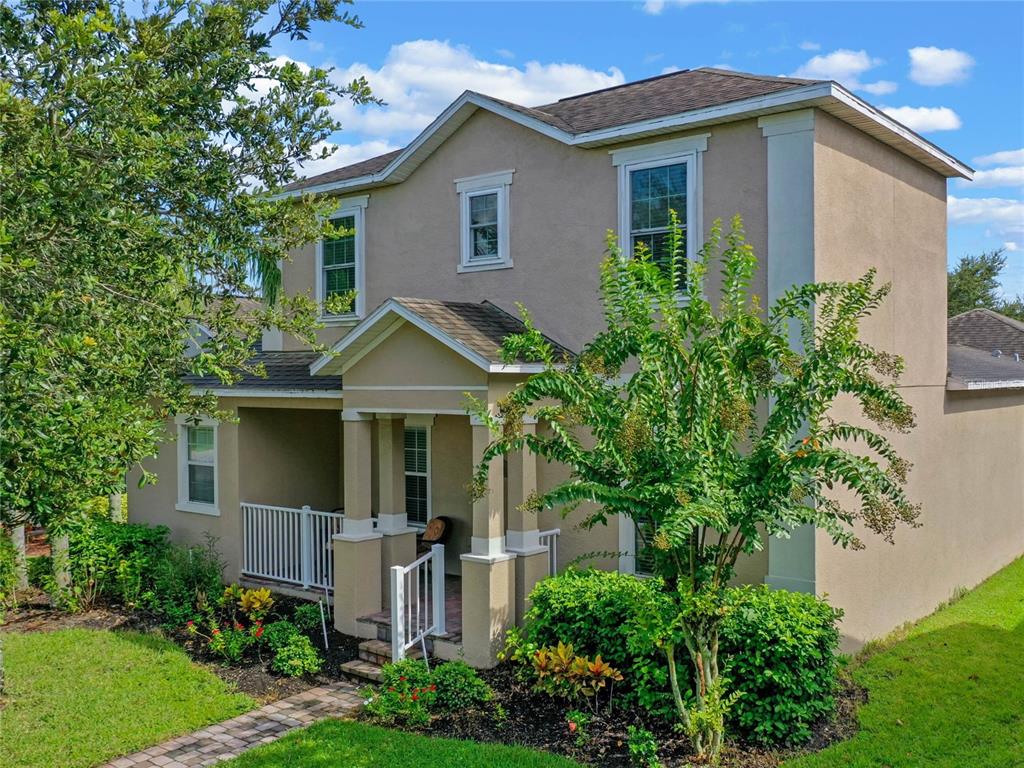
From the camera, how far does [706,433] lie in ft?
24.0

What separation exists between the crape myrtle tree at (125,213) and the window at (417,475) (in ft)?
15.1

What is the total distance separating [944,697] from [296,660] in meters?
7.43

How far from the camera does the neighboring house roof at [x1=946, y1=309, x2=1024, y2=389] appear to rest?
46.9 ft

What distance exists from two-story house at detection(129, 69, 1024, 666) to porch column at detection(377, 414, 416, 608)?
0.04 m

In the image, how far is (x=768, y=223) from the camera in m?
9.96

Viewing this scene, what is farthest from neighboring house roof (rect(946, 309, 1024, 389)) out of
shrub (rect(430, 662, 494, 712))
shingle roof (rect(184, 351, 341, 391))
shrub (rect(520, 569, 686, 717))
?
shingle roof (rect(184, 351, 341, 391))

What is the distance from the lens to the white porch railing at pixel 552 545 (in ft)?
37.1

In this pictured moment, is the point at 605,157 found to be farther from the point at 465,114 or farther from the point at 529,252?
the point at 465,114

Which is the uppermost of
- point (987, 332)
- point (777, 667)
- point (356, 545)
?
point (987, 332)

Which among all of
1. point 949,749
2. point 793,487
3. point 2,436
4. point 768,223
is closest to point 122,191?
point 2,436

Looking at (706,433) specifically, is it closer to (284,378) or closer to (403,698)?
(403,698)

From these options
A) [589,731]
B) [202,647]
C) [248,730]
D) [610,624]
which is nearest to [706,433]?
[610,624]

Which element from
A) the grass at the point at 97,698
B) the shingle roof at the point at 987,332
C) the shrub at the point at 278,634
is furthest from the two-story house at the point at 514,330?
the shingle roof at the point at 987,332

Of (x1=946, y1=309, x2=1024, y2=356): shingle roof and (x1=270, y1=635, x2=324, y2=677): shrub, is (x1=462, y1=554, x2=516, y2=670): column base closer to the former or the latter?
(x1=270, y1=635, x2=324, y2=677): shrub
